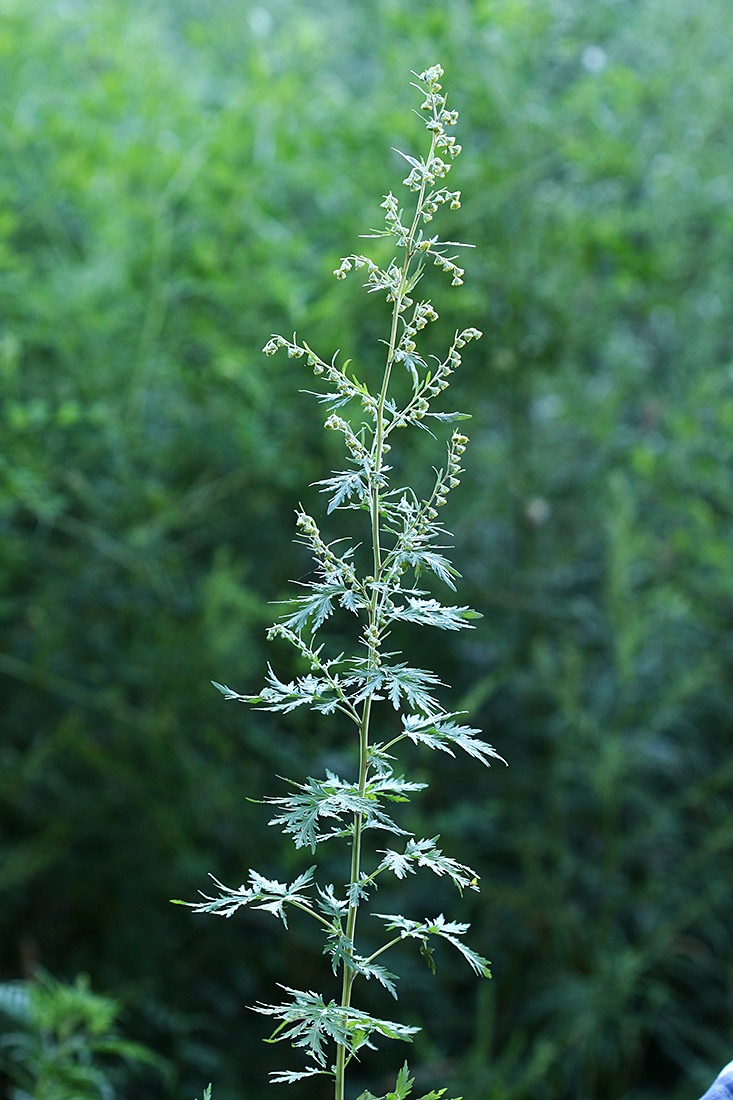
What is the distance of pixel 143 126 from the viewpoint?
160 centimetres

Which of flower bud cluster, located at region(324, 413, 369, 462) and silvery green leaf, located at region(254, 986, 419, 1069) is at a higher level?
flower bud cluster, located at region(324, 413, 369, 462)

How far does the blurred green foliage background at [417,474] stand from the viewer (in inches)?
Result: 58.1

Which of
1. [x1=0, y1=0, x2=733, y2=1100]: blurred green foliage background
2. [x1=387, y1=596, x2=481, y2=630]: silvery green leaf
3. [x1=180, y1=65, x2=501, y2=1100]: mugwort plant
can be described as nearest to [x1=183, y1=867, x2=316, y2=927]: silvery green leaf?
[x1=180, y1=65, x2=501, y2=1100]: mugwort plant

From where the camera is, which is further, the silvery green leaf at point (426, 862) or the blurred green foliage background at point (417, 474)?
the blurred green foliage background at point (417, 474)

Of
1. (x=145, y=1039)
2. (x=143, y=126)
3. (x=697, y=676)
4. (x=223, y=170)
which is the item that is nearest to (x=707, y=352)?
(x=697, y=676)

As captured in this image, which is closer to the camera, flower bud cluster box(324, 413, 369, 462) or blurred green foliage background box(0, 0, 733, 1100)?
flower bud cluster box(324, 413, 369, 462)

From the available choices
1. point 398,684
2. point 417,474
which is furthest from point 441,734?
point 417,474

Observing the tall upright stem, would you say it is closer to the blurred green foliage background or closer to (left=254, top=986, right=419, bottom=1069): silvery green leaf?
(left=254, top=986, right=419, bottom=1069): silvery green leaf

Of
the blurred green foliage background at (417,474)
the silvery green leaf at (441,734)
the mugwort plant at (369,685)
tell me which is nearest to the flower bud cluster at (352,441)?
the mugwort plant at (369,685)

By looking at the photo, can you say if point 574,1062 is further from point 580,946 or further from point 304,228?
point 304,228

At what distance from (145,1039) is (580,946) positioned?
0.67 meters

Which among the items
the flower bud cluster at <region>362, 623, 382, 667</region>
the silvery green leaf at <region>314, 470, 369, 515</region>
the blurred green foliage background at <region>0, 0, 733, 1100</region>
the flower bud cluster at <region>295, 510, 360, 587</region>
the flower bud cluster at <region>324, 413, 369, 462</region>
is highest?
the flower bud cluster at <region>324, 413, 369, 462</region>

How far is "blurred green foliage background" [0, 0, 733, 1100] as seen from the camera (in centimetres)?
148

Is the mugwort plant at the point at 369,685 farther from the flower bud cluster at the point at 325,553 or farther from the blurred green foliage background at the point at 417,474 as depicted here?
the blurred green foliage background at the point at 417,474
